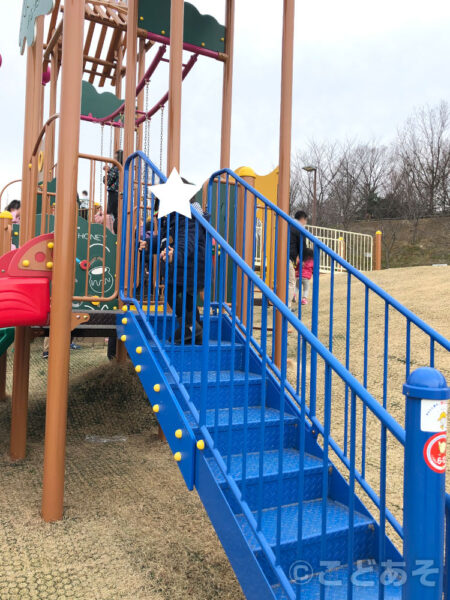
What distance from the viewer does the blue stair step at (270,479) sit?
2.21m

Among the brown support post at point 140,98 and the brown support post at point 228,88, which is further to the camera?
the brown support post at point 140,98

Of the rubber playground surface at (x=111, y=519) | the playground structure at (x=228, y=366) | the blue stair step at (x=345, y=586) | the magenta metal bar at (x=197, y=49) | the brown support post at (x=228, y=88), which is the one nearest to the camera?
the playground structure at (x=228, y=366)

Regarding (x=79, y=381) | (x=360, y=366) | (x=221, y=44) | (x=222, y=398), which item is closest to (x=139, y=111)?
(x=221, y=44)

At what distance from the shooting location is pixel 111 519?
3000 mm

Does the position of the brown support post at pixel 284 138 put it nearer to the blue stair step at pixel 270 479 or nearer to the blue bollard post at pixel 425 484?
the blue stair step at pixel 270 479

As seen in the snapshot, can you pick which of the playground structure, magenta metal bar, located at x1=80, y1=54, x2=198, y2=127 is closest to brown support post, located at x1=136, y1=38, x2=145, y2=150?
magenta metal bar, located at x1=80, y1=54, x2=198, y2=127

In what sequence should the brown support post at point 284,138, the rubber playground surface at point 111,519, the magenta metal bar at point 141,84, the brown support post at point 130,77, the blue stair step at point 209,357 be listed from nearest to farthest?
the rubber playground surface at point 111,519 < the blue stair step at point 209,357 < the brown support post at point 284,138 < the brown support post at point 130,77 < the magenta metal bar at point 141,84

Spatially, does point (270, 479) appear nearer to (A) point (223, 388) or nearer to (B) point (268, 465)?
(B) point (268, 465)

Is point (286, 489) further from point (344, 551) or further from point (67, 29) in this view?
point (67, 29)

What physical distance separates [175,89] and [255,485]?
2839mm

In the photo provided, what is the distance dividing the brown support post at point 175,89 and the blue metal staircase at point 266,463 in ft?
1.65

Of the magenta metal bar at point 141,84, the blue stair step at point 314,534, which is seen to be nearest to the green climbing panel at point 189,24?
the magenta metal bar at point 141,84

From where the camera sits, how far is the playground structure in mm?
1597

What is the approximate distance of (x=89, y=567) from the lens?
2479 millimetres
